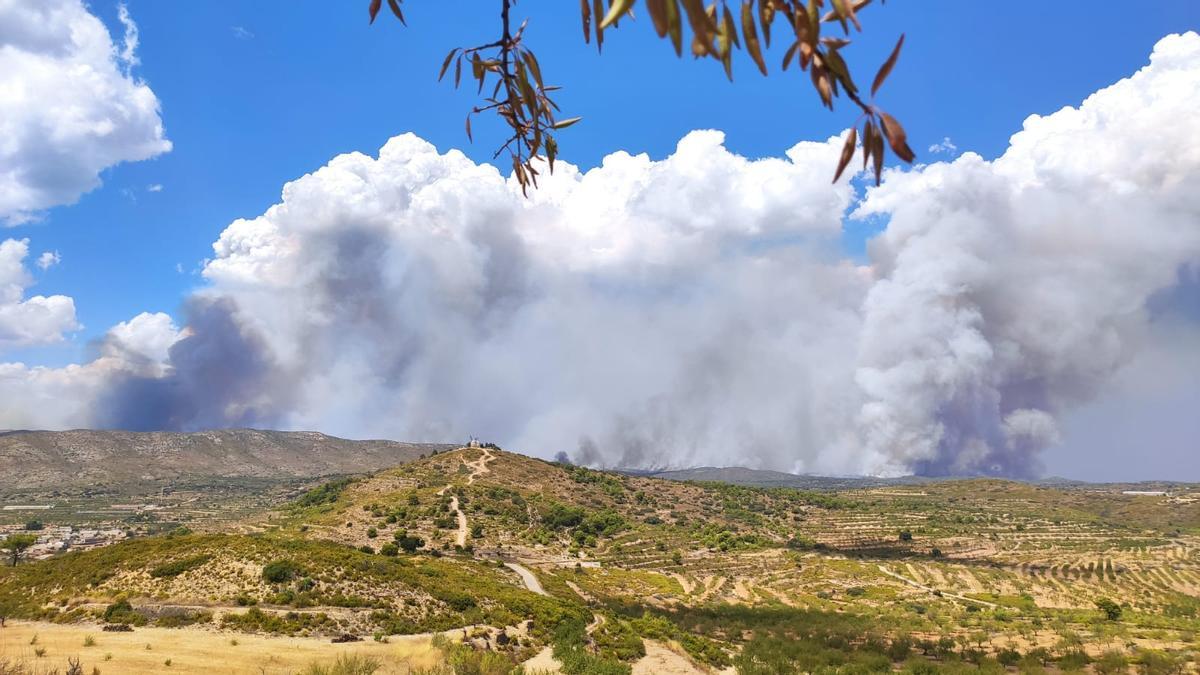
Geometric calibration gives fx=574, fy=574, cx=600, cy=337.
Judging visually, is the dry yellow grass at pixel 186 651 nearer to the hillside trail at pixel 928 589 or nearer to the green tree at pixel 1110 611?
the green tree at pixel 1110 611

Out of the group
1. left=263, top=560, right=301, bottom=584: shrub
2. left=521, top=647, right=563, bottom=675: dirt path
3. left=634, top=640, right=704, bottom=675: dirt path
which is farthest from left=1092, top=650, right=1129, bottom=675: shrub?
left=263, top=560, right=301, bottom=584: shrub

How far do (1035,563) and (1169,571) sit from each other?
→ 13532 mm

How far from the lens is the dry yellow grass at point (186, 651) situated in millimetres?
18125

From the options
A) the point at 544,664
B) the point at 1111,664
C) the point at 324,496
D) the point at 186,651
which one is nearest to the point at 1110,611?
the point at 1111,664

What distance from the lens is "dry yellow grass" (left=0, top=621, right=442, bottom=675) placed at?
59.5 ft

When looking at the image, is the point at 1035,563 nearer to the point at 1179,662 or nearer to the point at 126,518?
the point at 1179,662

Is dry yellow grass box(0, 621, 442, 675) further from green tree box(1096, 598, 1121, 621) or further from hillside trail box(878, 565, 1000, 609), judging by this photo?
hillside trail box(878, 565, 1000, 609)

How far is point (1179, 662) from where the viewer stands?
23500 millimetres

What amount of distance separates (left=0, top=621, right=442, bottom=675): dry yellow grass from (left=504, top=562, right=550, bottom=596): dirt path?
2323 cm

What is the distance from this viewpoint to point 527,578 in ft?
176

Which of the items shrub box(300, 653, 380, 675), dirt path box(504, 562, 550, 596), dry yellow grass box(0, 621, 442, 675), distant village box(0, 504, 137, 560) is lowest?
Result: distant village box(0, 504, 137, 560)

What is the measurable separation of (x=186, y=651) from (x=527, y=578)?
35831 millimetres

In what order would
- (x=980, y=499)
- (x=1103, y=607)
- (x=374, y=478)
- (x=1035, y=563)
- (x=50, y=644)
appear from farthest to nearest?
(x=980, y=499) < (x=374, y=478) < (x=1035, y=563) < (x=1103, y=607) < (x=50, y=644)

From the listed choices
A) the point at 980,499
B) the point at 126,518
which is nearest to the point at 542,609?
the point at 126,518
